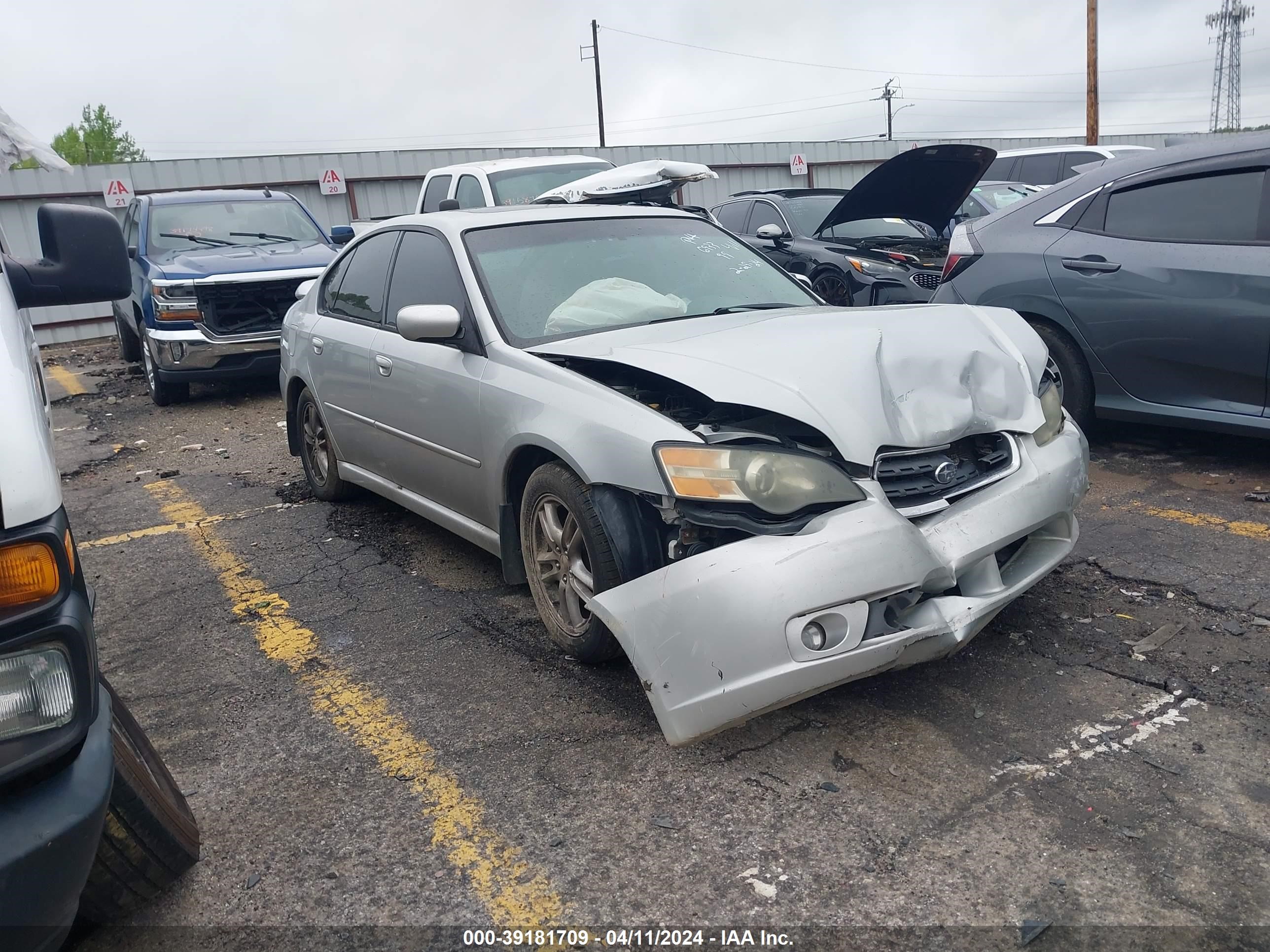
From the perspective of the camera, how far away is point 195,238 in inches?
382

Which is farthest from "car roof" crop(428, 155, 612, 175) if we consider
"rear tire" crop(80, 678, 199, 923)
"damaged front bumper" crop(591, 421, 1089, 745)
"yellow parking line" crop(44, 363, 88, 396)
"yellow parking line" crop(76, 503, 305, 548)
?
"rear tire" crop(80, 678, 199, 923)

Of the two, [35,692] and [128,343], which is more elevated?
[35,692]

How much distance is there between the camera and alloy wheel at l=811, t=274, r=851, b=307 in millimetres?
8844

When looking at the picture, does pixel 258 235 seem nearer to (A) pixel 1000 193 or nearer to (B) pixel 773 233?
(B) pixel 773 233

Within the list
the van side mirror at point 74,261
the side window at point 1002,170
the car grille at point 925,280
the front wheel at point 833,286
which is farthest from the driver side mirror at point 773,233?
the van side mirror at point 74,261

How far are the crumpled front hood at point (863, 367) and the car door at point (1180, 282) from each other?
1.63 m

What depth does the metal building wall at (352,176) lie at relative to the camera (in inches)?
678

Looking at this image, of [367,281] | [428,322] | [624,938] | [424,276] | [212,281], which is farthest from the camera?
[212,281]

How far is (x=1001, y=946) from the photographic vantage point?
6.75 ft

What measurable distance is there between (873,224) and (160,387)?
22.6ft

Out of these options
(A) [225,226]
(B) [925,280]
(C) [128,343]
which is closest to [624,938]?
(B) [925,280]

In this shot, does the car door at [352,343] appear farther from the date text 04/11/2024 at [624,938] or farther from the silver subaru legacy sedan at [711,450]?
the date text 04/11/2024 at [624,938]

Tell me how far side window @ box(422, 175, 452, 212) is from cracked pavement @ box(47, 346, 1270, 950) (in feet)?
20.7

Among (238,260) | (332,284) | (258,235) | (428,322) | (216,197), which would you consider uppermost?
(216,197)
